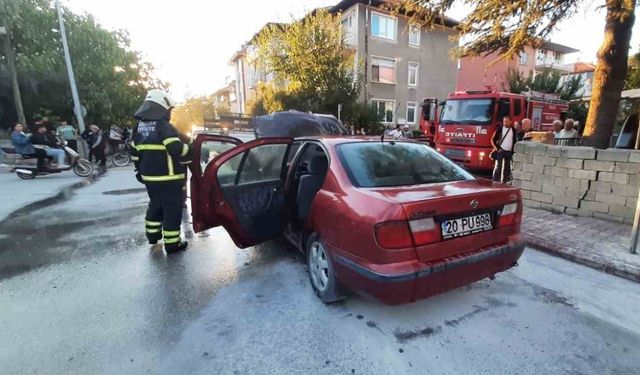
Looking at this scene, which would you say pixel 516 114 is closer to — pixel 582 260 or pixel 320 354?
pixel 582 260

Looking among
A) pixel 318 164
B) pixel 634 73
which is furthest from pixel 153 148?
pixel 634 73

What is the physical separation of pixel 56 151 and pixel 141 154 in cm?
876

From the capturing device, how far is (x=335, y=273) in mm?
2719

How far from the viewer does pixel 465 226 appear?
252cm

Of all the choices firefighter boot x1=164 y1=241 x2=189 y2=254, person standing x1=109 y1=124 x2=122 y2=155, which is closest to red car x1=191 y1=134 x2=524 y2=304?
firefighter boot x1=164 y1=241 x2=189 y2=254

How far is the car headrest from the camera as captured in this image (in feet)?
10.6

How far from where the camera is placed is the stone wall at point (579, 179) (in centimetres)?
483

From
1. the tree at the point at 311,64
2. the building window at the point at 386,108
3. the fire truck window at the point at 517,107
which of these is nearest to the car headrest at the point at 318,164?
the fire truck window at the point at 517,107

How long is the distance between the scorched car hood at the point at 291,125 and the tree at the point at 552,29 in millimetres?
3731

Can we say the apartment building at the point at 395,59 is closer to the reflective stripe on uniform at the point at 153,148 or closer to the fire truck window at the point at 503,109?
the fire truck window at the point at 503,109

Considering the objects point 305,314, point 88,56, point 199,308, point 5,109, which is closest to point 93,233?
point 199,308

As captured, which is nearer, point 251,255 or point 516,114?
point 251,255

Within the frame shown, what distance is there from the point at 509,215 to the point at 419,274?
108 centimetres

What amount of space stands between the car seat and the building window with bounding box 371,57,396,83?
19.4 m
